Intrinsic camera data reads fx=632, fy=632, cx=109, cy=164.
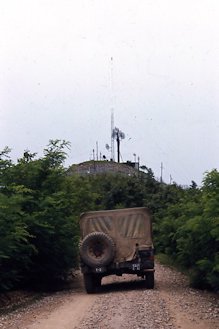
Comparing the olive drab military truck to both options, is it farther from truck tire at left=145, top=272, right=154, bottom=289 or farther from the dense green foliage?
the dense green foliage

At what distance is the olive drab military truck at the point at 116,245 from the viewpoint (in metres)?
20.4

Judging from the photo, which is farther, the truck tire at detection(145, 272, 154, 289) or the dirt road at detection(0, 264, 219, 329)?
the truck tire at detection(145, 272, 154, 289)

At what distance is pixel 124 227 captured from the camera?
2122cm

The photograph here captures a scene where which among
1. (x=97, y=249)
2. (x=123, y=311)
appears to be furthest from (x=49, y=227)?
(x=123, y=311)

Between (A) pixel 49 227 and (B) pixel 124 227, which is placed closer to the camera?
(B) pixel 124 227

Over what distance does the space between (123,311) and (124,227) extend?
21.0 feet

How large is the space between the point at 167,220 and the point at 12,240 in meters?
17.0

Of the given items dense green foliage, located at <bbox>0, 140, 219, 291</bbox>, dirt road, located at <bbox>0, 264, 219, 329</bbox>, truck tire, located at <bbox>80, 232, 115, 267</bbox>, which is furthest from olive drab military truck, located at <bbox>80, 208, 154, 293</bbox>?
dense green foliage, located at <bbox>0, 140, 219, 291</bbox>

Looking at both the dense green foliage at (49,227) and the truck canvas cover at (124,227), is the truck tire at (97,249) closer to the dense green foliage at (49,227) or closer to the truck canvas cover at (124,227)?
the truck canvas cover at (124,227)

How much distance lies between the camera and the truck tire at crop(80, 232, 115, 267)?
66.8 feet

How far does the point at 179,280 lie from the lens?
26.2 metres

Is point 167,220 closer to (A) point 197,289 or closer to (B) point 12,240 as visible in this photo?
(A) point 197,289

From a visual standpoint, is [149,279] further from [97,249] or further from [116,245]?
[97,249]

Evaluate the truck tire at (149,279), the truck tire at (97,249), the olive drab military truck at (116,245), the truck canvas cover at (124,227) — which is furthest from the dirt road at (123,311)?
the truck canvas cover at (124,227)
